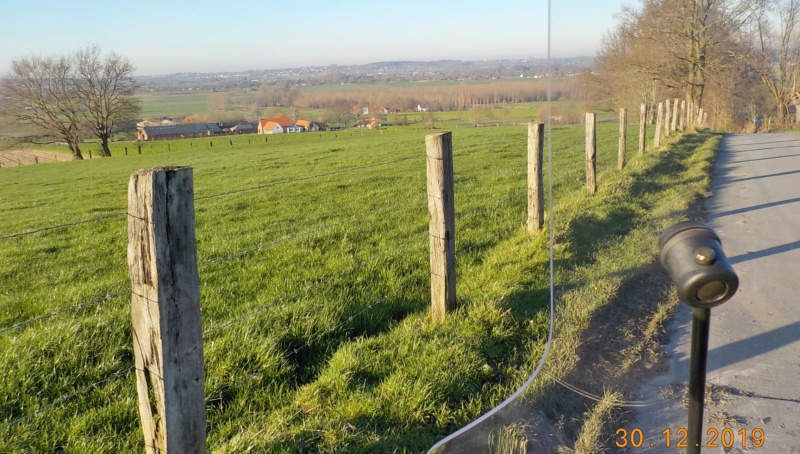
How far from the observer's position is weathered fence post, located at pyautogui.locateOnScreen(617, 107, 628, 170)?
1.60 m

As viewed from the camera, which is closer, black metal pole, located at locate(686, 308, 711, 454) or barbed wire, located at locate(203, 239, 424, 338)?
black metal pole, located at locate(686, 308, 711, 454)

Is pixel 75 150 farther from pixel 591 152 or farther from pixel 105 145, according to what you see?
pixel 591 152

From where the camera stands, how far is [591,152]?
6.34 ft

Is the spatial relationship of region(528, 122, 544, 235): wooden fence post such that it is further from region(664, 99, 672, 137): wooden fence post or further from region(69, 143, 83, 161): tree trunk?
region(69, 143, 83, 161): tree trunk

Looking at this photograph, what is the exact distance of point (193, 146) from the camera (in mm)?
45938

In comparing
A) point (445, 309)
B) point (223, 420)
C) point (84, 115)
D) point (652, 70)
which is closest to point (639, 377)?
point (652, 70)

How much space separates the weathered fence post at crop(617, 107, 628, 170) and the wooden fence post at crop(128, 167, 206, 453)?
151cm

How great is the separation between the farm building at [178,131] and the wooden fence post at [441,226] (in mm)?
51798

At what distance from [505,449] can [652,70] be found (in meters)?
1.03

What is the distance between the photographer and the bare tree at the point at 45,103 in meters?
50.0

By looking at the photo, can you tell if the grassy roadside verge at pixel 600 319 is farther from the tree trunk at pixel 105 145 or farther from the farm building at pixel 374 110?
the tree trunk at pixel 105 145

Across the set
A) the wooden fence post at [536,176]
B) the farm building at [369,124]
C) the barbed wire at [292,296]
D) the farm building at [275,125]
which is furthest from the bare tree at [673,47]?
the farm building at [275,125]

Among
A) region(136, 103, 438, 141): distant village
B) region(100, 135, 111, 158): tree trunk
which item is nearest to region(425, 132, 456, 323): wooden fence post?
region(136, 103, 438, 141): distant village

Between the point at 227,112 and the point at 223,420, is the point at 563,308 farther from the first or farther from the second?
the point at 227,112
